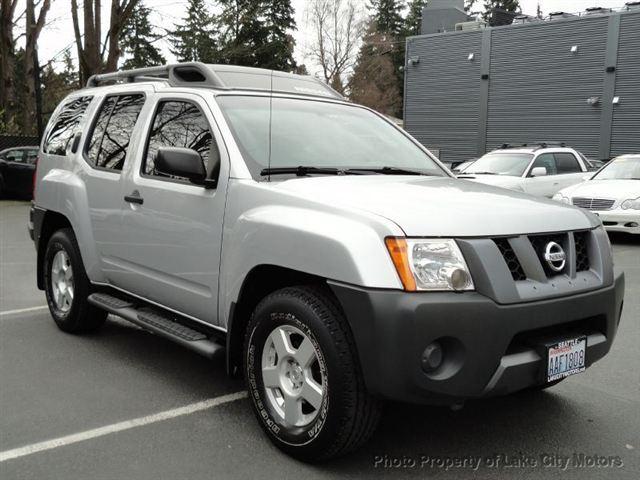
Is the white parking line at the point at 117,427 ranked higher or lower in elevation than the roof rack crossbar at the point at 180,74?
lower

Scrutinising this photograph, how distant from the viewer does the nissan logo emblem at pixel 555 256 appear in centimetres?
311

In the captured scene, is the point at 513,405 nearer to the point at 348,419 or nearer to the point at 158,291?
the point at 348,419

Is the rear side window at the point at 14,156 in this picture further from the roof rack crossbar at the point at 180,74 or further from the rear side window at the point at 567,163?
the roof rack crossbar at the point at 180,74

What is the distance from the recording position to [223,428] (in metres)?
3.63

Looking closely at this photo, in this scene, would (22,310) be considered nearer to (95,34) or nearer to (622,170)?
(622,170)

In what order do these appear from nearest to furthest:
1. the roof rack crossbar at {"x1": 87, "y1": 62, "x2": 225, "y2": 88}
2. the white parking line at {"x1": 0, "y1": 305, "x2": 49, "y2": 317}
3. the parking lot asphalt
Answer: the parking lot asphalt, the roof rack crossbar at {"x1": 87, "y1": 62, "x2": 225, "y2": 88}, the white parking line at {"x1": 0, "y1": 305, "x2": 49, "y2": 317}

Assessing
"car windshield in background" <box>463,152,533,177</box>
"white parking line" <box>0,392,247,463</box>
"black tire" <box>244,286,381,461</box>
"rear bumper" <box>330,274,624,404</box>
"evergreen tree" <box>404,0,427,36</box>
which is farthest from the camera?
"evergreen tree" <box>404,0,427,36</box>

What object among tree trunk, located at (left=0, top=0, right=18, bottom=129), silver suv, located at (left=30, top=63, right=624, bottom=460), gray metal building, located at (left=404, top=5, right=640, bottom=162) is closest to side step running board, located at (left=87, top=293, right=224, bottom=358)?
silver suv, located at (left=30, top=63, right=624, bottom=460)

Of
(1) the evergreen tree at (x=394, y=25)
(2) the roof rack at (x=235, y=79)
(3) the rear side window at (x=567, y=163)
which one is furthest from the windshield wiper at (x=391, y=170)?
(1) the evergreen tree at (x=394, y=25)

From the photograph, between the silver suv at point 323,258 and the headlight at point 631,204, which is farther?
the headlight at point 631,204

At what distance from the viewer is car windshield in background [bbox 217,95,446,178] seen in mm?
3850

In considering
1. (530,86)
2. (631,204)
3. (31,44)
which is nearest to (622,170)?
(631,204)

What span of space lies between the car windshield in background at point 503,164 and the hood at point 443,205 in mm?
10254

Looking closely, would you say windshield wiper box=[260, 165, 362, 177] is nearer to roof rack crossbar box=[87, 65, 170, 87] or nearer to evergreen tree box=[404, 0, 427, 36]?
roof rack crossbar box=[87, 65, 170, 87]
